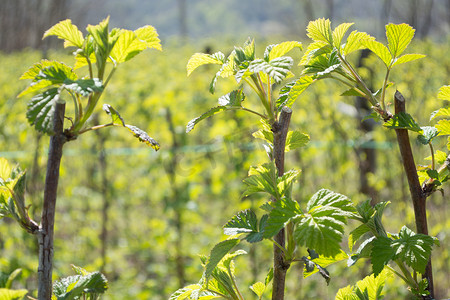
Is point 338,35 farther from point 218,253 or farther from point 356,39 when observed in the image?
point 218,253

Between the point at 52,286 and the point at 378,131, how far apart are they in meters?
3.37

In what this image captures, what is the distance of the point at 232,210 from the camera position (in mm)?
3496

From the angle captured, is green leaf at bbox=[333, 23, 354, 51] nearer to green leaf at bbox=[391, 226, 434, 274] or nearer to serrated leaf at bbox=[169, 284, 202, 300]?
green leaf at bbox=[391, 226, 434, 274]

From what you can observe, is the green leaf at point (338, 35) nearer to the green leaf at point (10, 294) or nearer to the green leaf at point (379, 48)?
the green leaf at point (379, 48)

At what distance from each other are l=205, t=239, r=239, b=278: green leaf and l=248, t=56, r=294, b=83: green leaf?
25 centimetres

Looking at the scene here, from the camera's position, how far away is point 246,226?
74cm

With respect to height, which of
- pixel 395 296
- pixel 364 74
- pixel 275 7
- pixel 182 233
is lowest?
pixel 395 296

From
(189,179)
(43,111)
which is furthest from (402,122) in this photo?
(189,179)

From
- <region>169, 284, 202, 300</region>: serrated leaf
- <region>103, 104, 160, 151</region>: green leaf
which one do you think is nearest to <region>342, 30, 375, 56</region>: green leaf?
<region>103, 104, 160, 151</region>: green leaf

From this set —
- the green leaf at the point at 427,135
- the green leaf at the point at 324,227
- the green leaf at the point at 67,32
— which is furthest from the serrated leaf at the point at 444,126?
the green leaf at the point at 67,32

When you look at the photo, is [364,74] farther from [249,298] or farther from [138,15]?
[138,15]

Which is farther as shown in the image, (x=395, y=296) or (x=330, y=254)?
(x=395, y=296)

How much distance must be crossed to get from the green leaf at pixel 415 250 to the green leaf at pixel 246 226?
202mm

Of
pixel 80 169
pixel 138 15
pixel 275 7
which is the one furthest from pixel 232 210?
pixel 138 15
